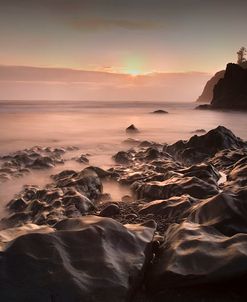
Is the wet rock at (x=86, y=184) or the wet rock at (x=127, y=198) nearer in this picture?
the wet rock at (x=127, y=198)

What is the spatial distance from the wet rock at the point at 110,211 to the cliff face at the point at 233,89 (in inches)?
2096

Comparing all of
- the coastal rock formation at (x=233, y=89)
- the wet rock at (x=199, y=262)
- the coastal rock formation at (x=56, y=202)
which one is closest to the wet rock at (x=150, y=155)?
the coastal rock formation at (x=56, y=202)

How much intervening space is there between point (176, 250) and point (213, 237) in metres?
0.43

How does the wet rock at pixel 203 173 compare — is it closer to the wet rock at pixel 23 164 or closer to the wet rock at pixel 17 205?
the wet rock at pixel 17 205

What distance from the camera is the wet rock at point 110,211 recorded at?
529 cm

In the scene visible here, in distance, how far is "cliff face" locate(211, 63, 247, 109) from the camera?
186 feet

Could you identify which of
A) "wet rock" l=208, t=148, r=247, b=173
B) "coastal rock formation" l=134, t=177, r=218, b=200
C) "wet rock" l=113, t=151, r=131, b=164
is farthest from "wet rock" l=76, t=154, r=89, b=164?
"coastal rock formation" l=134, t=177, r=218, b=200

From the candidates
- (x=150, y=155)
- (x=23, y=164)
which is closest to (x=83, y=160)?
(x=23, y=164)

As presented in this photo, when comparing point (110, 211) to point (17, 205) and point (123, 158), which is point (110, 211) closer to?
point (17, 205)

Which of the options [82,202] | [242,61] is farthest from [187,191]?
[242,61]

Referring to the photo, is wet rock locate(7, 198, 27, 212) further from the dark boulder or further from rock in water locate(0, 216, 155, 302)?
the dark boulder

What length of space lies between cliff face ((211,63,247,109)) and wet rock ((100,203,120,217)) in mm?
53226

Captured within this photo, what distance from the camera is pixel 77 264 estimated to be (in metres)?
2.88

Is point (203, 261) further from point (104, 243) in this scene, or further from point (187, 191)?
point (187, 191)
